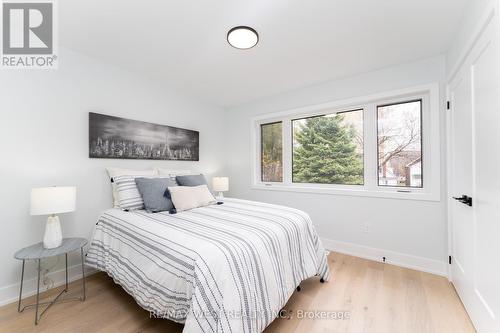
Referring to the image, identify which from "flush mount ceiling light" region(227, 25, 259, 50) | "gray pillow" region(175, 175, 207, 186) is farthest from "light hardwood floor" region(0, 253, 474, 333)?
"flush mount ceiling light" region(227, 25, 259, 50)

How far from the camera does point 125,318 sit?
163 cm

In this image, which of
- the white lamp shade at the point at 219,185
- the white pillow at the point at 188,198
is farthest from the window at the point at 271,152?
the white pillow at the point at 188,198

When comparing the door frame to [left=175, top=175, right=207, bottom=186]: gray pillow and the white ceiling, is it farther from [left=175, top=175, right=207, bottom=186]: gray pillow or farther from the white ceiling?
[left=175, top=175, right=207, bottom=186]: gray pillow

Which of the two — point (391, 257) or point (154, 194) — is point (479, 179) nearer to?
point (391, 257)

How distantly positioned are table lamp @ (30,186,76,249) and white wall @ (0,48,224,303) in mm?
413

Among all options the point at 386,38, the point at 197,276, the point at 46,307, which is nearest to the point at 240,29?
the point at 386,38

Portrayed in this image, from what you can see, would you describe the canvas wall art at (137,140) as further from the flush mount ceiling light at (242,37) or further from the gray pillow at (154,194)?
the flush mount ceiling light at (242,37)

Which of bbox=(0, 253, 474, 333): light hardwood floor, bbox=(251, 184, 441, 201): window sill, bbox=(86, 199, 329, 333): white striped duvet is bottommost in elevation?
bbox=(0, 253, 474, 333): light hardwood floor

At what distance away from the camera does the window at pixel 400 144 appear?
8.27 feet

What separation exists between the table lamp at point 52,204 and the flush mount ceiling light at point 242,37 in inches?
76.2

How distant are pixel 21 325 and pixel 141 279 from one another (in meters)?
1.02

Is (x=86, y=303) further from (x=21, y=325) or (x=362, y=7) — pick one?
(x=362, y=7)

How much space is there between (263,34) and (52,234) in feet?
8.34

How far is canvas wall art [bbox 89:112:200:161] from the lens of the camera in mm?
2402
